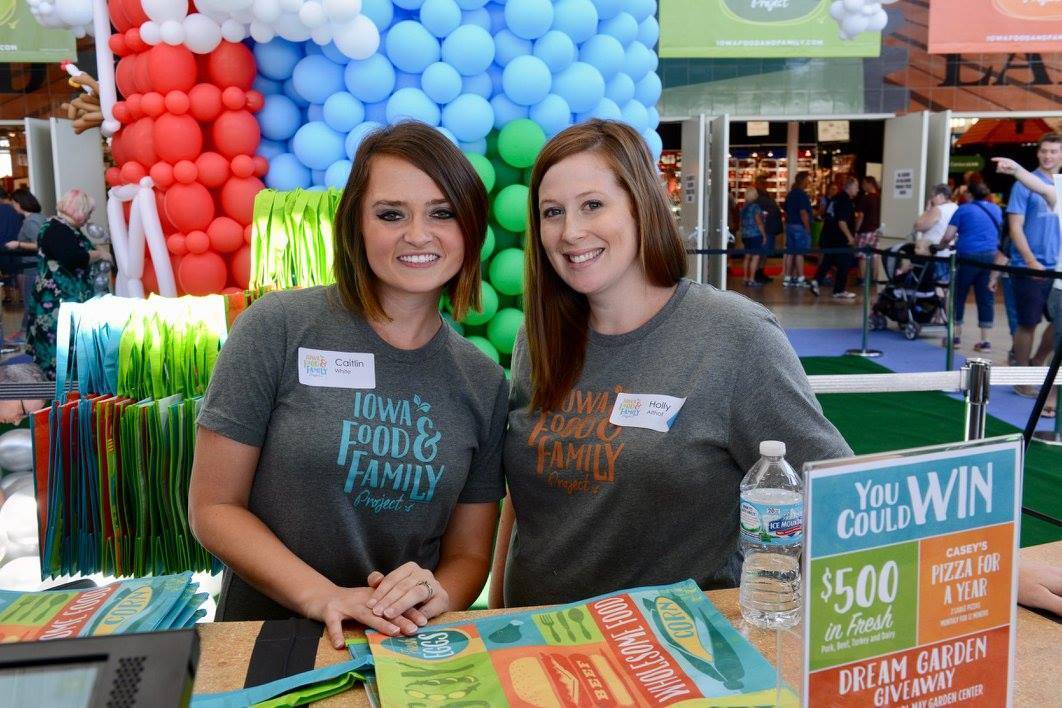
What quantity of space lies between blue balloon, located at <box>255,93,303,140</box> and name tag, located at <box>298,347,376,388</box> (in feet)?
8.30

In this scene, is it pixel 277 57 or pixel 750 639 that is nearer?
pixel 750 639

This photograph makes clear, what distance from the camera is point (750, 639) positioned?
116cm

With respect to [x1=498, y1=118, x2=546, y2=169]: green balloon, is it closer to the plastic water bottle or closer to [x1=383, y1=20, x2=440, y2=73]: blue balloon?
[x1=383, y1=20, x2=440, y2=73]: blue balloon

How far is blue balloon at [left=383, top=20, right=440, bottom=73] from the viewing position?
360cm

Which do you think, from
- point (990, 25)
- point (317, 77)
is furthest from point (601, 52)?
point (990, 25)

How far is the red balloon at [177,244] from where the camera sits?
12.2ft

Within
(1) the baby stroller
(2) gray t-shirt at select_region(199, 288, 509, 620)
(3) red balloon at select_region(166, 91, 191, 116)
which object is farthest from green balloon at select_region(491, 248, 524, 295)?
(1) the baby stroller

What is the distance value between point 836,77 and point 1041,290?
20.5 feet

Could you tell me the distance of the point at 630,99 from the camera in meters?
4.24

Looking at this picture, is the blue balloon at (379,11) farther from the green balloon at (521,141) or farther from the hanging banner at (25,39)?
the hanging banner at (25,39)

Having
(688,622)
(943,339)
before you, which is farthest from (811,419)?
(943,339)

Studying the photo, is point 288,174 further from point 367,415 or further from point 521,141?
point 367,415

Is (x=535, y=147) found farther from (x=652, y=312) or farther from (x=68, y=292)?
(x=68, y=292)

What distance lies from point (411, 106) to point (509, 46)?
515mm
